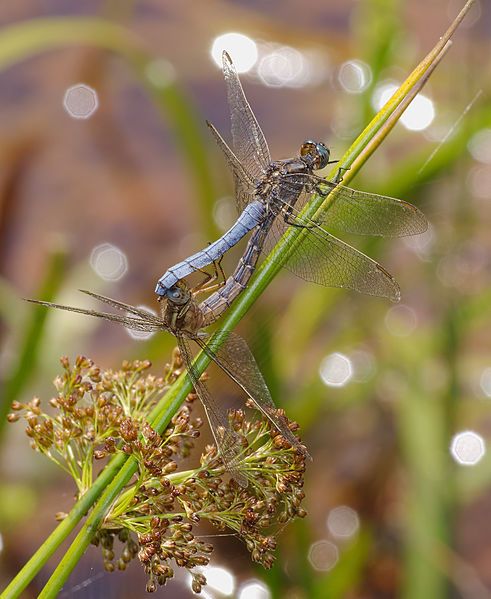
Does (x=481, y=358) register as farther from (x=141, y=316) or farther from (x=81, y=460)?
(x=81, y=460)

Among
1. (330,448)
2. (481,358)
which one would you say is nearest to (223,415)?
(330,448)

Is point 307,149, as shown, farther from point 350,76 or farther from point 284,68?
point 284,68

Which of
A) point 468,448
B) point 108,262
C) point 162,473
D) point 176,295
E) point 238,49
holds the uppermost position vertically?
point 238,49

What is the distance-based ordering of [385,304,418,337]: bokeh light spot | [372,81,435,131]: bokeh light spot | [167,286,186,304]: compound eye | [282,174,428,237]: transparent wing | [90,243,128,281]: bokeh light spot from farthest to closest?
[372,81,435,131]: bokeh light spot → [90,243,128,281]: bokeh light spot → [385,304,418,337]: bokeh light spot → [282,174,428,237]: transparent wing → [167,286,186,304]: compound eye

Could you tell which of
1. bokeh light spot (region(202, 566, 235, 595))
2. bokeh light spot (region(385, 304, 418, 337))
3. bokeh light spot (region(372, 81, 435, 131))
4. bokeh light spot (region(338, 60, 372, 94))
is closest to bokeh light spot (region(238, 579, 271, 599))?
bokeh light spot (region(202, 566, 235, 595))

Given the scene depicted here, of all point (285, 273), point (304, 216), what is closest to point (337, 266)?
point (304, 216)

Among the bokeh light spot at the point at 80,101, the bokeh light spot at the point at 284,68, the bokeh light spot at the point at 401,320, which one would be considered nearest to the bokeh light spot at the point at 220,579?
the bokeh light spot at the point at 401,320

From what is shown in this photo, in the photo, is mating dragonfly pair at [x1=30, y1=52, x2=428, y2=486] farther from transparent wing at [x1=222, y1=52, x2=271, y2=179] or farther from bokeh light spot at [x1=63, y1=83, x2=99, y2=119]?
bokeh light spot at [x1=63, y1=83, x2=99, y2=119]
